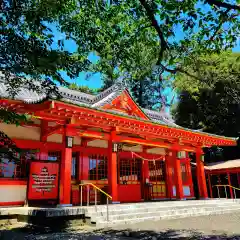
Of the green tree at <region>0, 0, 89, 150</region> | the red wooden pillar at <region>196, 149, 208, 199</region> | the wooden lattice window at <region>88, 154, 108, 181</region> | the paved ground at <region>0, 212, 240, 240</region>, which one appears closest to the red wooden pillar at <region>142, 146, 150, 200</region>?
the wooden lattice window at <region>88, 154, 108, 181</region>

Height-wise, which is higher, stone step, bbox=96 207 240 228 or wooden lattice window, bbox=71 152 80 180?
wooden lattice window, bbox=71 152 80 180

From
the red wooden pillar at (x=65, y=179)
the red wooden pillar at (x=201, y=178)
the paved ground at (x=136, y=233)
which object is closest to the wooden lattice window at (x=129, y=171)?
the red wooden pillar at (x=201, y=178)

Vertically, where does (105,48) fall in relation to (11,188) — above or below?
above

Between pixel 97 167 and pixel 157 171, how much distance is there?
442 centimetres

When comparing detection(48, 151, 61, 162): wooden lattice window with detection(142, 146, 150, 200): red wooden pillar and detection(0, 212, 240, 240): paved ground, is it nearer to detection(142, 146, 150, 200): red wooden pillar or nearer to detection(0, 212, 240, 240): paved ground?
detection(0, 212, 240, 240): paved ground

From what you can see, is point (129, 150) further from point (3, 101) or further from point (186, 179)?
point (3, 101)

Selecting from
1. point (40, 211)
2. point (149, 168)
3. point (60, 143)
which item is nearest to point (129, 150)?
point (149, 168)

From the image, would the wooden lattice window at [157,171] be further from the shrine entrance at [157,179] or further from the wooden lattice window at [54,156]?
the wooden lattice window at [54,156]

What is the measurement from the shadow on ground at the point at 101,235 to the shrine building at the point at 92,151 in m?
1.80

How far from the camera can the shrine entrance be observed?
14.5 meters

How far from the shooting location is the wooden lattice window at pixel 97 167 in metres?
12.0

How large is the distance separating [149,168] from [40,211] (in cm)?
859

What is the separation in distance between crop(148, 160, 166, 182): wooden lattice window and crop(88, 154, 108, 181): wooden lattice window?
3333 mm

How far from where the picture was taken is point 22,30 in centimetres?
453
